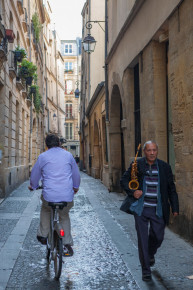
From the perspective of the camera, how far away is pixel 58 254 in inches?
197

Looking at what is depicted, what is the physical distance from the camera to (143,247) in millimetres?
4934

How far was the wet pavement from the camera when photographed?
4.80 metres

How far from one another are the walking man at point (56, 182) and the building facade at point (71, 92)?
60476mm

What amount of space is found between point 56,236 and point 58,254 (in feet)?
0.75

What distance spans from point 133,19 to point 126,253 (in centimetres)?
723

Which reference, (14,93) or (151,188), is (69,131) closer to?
(14,93)

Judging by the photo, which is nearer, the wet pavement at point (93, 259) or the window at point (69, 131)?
the wet pavement at point (93, 259)

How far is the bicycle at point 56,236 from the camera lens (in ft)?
16.1

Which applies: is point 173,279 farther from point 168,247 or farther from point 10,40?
point 10,40

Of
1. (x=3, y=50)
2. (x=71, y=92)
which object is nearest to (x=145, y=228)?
(x=3, y=50)

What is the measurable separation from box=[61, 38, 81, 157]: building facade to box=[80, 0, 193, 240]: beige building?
52.4m

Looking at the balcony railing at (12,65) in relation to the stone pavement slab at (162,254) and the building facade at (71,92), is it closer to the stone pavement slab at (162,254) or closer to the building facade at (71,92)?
the stone pavement slab at (162,254)

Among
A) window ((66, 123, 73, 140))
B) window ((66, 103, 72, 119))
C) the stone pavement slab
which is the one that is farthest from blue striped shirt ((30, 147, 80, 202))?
window ((66, 103, 72, 119))

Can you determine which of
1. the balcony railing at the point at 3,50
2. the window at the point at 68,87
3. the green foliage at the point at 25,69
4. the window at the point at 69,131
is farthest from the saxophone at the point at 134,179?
the window at the point at 68,87
